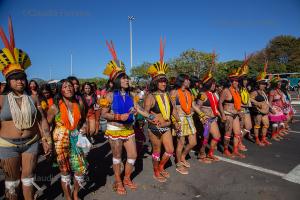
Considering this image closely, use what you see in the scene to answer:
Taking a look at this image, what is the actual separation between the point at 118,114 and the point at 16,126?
1494 millimetres

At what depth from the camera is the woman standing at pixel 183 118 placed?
5059 millimetres

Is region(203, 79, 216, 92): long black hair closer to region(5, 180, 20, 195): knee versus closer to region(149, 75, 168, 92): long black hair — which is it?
region(149, 75, 168, 92): long black hair

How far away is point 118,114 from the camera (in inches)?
154

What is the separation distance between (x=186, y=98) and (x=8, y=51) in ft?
11.4

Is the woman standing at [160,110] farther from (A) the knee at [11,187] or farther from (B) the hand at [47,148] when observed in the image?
(A) the knee at [11,187]

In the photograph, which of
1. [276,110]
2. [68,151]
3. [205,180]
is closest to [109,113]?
[68,151]

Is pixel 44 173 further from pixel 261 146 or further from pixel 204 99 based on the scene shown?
pixel 261 146

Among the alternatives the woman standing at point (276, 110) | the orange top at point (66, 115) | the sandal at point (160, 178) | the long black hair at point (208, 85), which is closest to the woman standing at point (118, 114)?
the orange top at point (66, 115)

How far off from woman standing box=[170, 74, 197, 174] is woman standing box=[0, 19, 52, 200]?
2833 millimetres

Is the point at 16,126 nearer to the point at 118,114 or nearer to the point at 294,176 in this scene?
the point at 118,114

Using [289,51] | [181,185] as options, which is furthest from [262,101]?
[289,51]

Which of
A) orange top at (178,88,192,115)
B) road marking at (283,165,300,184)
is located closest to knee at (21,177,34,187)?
orange top at (178,88,192,115)

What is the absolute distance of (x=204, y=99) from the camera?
18.7 ft

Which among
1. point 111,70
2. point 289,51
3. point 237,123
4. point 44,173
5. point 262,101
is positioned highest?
point 289,51
